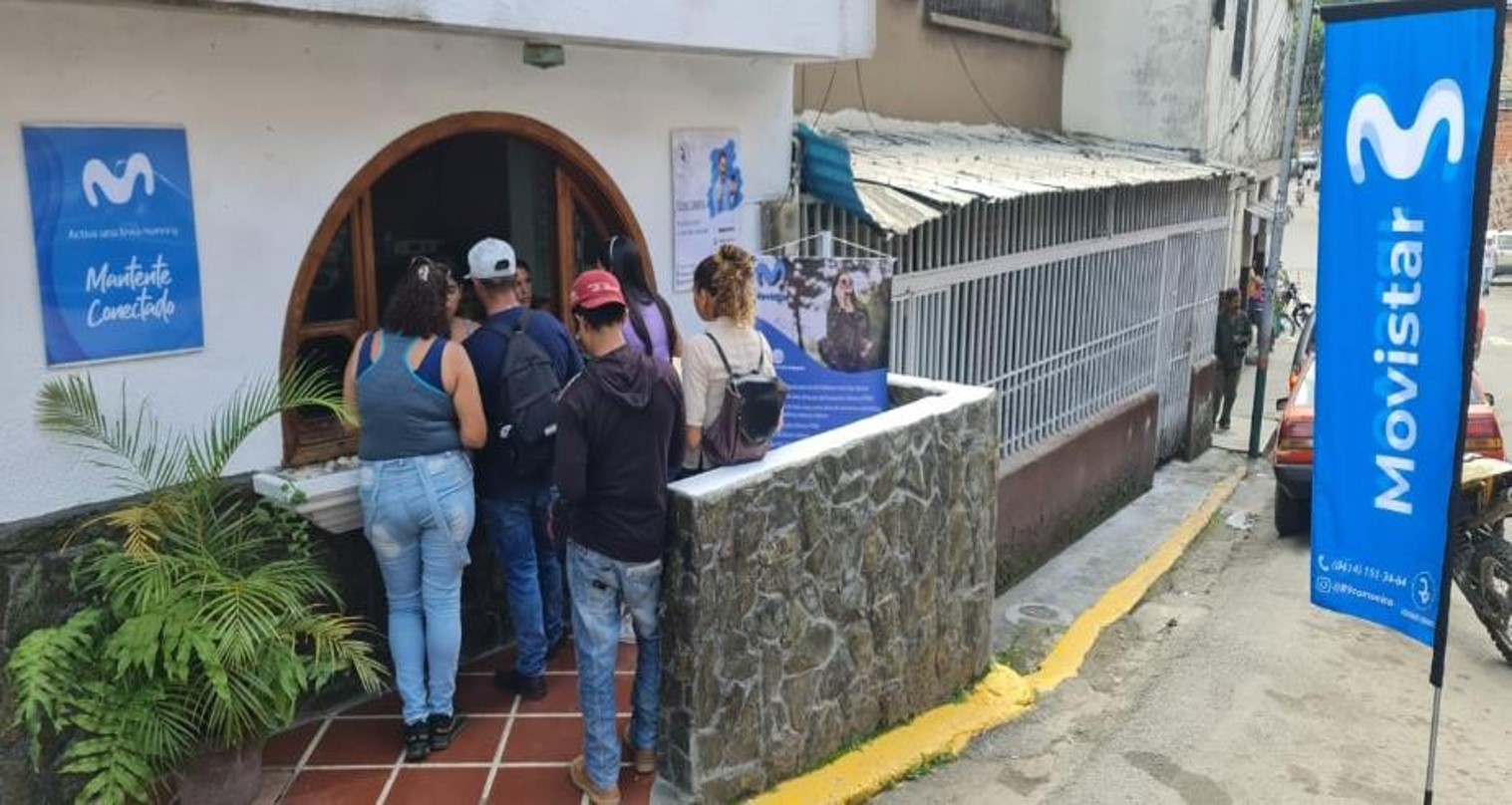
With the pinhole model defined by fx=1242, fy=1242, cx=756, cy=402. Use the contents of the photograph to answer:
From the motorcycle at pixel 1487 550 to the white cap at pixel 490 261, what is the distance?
560 cm

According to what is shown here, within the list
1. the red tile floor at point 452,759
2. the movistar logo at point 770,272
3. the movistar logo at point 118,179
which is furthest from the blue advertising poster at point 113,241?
the movistar logo at point 770,272

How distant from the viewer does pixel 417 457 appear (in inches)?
165

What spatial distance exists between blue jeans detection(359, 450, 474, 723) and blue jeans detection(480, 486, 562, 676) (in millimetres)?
270

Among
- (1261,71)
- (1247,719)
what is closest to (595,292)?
(1247,719)

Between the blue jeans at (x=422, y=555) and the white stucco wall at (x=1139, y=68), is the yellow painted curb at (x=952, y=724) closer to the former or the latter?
the blue jeans at (x=422, y=555)

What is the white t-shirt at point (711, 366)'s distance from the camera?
4.38 meters

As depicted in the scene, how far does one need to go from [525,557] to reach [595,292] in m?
1.28

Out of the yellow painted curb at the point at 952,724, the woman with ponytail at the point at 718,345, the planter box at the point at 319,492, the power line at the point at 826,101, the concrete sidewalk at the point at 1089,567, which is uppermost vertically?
the power line at the point at 826,101

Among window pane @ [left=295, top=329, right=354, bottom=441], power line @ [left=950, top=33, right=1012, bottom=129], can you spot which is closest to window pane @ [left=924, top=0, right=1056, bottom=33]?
power line @ [left=950, top=33, right=1012, bottom=129]

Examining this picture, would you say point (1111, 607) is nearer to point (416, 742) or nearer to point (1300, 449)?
point (1300, 449)

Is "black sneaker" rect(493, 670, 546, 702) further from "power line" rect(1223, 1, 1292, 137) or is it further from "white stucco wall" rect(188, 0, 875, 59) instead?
"power line" rect(1223, 1, 1292, 137)

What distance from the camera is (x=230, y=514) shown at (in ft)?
14.2

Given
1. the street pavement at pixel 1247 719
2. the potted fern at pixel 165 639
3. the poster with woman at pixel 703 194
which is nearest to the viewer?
the potted fern at pixel 165 639

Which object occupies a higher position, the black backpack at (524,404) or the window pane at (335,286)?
the window pane at (335,286)
